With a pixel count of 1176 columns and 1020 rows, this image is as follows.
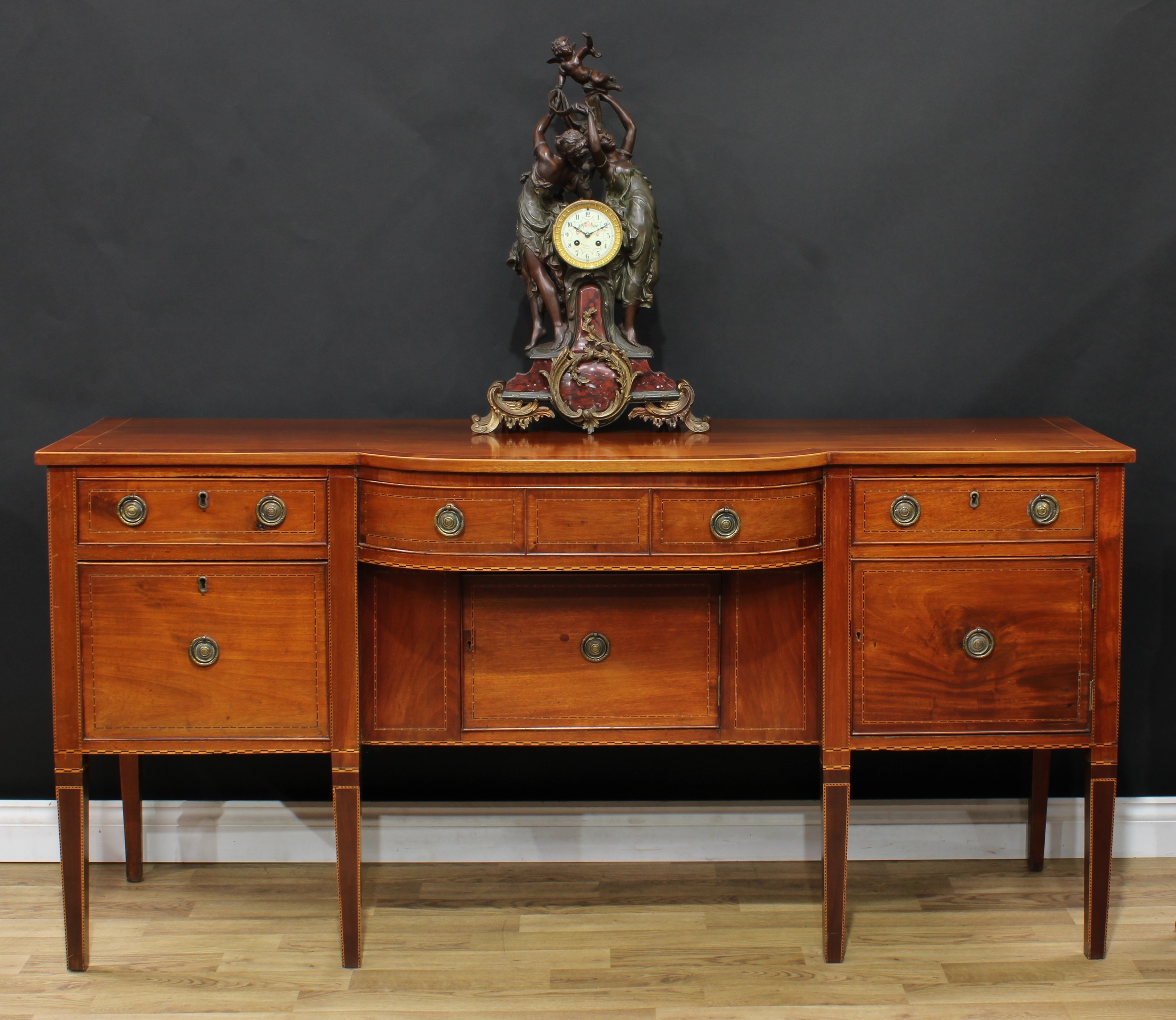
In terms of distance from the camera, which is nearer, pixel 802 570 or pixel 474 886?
pixel 802 570

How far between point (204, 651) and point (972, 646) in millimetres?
1616

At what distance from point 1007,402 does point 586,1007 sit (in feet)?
5.80

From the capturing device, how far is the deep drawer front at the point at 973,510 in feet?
8.57

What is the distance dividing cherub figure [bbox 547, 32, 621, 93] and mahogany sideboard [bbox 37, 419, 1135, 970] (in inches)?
32.2

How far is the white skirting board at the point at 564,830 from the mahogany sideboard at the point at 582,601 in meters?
0.51

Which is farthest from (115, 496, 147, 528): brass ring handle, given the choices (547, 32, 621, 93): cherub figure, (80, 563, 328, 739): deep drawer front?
(547, 32, 621, 93): cherub figure

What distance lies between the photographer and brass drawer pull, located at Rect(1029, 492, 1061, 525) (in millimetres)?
2617

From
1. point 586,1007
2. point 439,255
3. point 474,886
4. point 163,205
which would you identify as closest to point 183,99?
point 163,205

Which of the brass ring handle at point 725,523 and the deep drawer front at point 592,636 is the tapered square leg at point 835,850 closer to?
the deep drawer front at point 592,636

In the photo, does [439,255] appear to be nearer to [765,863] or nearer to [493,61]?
[493,61]

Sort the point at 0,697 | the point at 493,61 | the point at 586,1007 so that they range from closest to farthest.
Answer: the point at 586,1007 → the point at 493,61 → the point at 0,697

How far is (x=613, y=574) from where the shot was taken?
272cm

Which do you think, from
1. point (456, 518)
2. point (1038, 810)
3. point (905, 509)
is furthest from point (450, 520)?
point (1038, 810)

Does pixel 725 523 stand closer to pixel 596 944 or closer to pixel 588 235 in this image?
pixel 588 235
